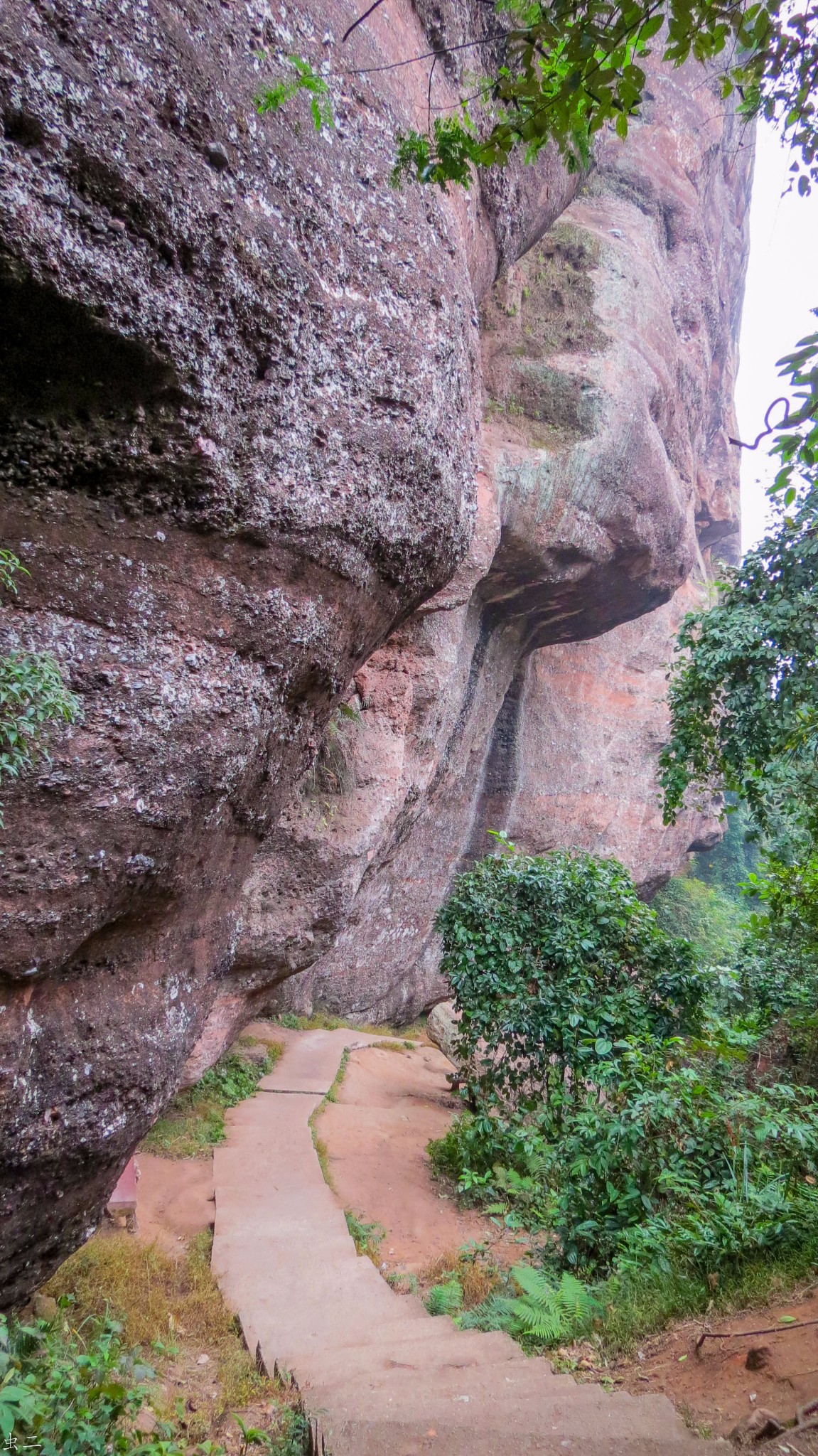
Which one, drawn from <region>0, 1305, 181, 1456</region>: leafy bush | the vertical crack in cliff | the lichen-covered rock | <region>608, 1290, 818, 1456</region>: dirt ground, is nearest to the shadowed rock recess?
<region>0, 1305, 181, 1456</region>: leafy bush

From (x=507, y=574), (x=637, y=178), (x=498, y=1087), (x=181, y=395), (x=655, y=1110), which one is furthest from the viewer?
(x=637, y=178)

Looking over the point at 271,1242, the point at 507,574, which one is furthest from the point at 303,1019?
the point at 507,574

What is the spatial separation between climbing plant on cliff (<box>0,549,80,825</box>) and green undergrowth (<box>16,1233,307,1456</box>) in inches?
71.1

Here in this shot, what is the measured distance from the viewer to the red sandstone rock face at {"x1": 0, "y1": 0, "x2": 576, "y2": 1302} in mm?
2744

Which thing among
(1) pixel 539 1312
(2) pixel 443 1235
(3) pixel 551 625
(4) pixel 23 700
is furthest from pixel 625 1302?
(3) pixel 551 625

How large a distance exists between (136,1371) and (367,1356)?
1.10 m

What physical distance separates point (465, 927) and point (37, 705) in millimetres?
5548

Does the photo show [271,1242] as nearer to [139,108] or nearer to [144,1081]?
[144,1081]

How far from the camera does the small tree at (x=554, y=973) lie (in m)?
6.73

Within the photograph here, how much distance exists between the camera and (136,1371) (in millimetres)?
3234

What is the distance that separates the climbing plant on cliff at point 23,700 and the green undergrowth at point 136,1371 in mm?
1807

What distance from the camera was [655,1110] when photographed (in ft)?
14.7

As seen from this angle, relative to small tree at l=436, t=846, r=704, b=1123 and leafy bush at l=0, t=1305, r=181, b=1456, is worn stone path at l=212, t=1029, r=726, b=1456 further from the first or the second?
small tree at l=436, t=846, r=704, b=1123

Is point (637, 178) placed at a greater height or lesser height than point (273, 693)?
greater
